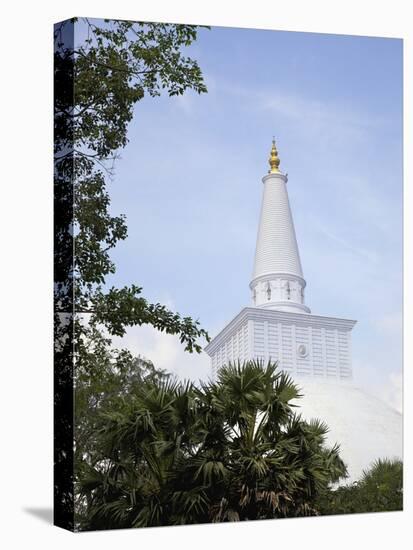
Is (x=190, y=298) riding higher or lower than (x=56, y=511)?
higher

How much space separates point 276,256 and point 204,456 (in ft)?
8.43

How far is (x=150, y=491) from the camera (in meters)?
14.9

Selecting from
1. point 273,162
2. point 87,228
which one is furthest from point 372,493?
point 87,228

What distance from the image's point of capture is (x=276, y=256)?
16.1 meters

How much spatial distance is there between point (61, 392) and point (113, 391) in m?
0.57

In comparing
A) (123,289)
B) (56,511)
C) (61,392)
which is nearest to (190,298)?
(123,289)

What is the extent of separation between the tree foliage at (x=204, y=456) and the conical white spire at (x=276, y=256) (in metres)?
0.87

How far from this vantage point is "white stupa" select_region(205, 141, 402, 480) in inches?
621

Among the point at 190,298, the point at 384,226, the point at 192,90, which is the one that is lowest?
the point at 190,298

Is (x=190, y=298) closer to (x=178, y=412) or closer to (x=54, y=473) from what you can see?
(x=178, y=412)

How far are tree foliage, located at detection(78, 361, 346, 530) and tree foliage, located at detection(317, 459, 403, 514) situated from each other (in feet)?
1.04

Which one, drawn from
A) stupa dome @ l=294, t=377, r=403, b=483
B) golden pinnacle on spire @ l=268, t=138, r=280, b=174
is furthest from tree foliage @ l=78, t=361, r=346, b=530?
golden pinnacle on spire @ l=268, t=138, r=280, b=174

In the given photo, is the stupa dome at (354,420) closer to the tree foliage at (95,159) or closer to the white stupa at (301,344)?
the white stupa at (301,344)

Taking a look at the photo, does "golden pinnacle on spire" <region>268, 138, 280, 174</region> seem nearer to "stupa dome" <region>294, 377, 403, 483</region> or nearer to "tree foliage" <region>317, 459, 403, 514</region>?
"stupa dome" <region>294, 377, 403, 483</region>
